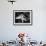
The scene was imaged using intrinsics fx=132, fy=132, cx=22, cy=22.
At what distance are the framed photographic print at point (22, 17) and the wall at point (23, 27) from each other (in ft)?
0.36

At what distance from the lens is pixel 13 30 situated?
15.6ft

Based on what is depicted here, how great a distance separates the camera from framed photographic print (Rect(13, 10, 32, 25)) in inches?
186

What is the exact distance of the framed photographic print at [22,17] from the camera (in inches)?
186

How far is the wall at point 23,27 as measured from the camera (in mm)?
4727

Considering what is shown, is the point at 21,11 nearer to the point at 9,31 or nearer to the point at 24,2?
the point at 24,2

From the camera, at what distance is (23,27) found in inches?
187

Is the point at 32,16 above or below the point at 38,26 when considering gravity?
above

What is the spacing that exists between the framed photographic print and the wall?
0.36 ft

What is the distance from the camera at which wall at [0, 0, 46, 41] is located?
4.73 metres

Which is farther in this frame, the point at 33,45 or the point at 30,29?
the point at 30,29

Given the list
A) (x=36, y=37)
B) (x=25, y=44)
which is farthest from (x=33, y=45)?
(x=36, y=37)

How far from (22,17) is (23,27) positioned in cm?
36

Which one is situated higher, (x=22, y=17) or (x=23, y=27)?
(x=22, y=17)

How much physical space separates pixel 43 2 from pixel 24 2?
683 mm
